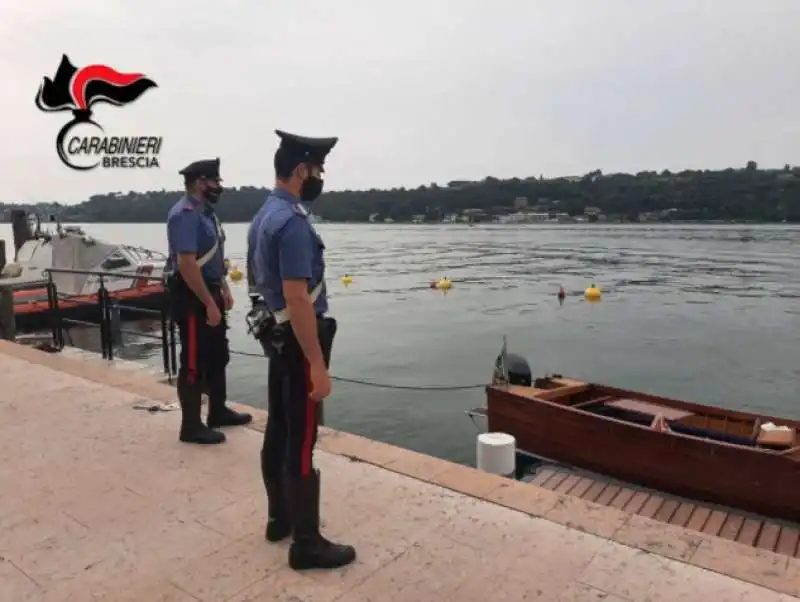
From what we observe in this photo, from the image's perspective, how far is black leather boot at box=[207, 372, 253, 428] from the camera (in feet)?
15.3

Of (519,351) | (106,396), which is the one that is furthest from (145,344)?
(106,396)

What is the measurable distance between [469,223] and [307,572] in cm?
13881

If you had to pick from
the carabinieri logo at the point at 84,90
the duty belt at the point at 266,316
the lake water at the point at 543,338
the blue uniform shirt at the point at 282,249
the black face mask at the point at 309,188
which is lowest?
the lake water at the point at 543,338

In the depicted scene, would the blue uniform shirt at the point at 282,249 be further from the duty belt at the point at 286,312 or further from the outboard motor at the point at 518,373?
the outboard motor at the point at 518,373

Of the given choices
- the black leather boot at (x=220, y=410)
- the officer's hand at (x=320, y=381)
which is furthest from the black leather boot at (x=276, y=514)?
the black leather boot at (x=220, y=410)

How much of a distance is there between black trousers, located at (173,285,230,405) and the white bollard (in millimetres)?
2663

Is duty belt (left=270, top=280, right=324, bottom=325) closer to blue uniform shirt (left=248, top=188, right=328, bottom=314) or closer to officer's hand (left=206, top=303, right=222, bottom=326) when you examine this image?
blue uniform shirt (left=248, top=188, right=328, bottom=314)

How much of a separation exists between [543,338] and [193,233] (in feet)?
63.5

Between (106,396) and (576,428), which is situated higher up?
(106,396)

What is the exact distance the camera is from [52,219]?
2122 centimetres

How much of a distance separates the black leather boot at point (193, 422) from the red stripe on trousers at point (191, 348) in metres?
0.07

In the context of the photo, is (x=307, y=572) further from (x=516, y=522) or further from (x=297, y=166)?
(x=297, y=166)

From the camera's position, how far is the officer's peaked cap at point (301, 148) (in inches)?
107

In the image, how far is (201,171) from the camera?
428 cm
